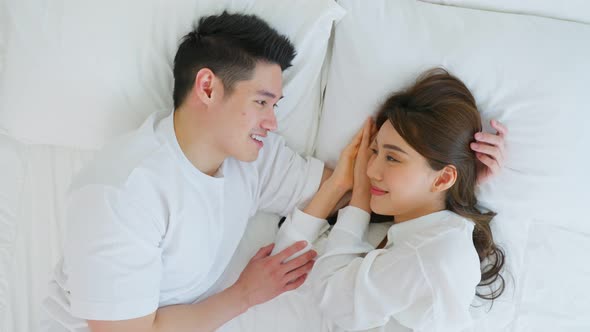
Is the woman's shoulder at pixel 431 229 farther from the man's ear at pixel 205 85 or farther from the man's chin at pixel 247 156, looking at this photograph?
the man's ear at pixel 205 85

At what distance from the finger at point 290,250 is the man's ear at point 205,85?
453 mm

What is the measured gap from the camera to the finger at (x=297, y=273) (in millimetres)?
1271

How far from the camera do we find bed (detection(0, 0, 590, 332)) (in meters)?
1.20

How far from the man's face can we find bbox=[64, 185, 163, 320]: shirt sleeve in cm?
28

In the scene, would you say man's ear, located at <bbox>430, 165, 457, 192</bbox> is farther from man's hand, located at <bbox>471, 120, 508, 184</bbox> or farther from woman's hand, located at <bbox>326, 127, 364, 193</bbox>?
woman's hand, located at <bbox>326, 127, 364, 193</bbox>

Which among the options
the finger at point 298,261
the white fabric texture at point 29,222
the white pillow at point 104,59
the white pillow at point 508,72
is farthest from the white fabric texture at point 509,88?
the white fabric texture at point 29,222

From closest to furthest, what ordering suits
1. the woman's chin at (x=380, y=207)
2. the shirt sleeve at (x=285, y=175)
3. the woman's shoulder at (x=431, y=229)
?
1. the woman's shoulder at (x=431, y=229)
2. the woman's chin at (x=380, y=207)
3. the shirt sleeve at (x=285, y=175)

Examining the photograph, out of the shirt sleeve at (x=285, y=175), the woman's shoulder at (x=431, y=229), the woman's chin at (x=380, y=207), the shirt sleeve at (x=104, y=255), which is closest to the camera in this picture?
the shirt sleeve at (x=104, y=255)

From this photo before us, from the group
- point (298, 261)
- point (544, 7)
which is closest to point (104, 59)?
point (298, 261)

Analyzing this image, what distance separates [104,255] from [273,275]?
1.46 feet

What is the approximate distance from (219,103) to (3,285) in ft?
2.70

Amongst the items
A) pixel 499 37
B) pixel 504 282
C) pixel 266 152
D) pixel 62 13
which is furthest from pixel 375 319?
pixel 62 13

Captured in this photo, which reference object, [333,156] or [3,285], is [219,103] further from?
[3,285]

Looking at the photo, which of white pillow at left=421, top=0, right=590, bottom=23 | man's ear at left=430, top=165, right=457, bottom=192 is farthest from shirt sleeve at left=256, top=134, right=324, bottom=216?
white pillow at left=421, top=0, right=590, bottom=23
